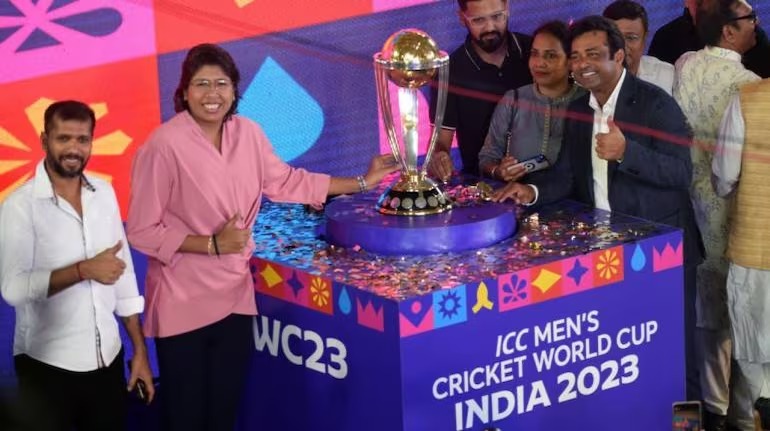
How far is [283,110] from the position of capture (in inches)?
214

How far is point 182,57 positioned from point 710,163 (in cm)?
181

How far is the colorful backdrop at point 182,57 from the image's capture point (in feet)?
15.6

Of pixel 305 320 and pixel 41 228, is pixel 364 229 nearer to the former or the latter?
pixel 305 320

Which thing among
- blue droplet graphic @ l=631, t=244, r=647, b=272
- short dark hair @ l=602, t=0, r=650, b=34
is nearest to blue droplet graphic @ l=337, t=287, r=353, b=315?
blue droplet graphic @ l=631, t=244, r=647, b=272

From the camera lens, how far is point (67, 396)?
3.93 meters

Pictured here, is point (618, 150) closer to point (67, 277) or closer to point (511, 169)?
point (511, 169)

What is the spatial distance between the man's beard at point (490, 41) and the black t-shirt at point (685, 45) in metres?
1.05

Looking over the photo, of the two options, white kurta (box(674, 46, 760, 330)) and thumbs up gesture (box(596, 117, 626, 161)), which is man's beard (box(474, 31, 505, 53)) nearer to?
white kurta (box(674, 46, 760, 330))

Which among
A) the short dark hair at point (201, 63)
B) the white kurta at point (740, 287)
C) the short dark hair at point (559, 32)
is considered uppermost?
the short dark hair at point (559, 32)

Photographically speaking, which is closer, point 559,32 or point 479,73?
point 559,32

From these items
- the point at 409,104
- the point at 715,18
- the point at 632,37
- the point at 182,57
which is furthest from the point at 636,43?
the point at 182,57

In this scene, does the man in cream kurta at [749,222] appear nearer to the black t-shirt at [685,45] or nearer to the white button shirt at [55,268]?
the black t-shirt at [685,45]

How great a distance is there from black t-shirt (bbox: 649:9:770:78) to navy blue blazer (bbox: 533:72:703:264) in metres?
1.26

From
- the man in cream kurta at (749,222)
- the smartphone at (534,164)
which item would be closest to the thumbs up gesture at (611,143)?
the smartphone at (534,164)
